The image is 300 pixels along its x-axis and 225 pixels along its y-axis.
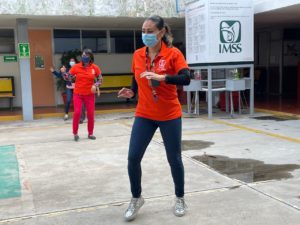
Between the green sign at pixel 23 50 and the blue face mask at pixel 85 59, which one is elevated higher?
the green sign at pixel 23 50

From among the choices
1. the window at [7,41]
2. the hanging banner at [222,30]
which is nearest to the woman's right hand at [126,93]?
the hanging banner at [222,30]

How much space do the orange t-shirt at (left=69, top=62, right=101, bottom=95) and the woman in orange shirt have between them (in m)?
4.11

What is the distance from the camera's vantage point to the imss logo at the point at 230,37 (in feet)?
33.8

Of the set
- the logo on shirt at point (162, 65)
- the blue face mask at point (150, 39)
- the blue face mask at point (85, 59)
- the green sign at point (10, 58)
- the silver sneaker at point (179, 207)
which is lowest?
the silver sneaker at point (179, 207)

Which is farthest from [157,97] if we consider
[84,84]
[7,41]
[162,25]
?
[7,41]

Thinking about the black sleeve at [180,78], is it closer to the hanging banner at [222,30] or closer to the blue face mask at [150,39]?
the blue face mask at [150,39]

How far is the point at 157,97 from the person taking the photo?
366 centimetres

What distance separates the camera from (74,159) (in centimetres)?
644

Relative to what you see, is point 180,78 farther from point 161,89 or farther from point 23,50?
point 23,50

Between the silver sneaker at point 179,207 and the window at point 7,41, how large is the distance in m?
11.8

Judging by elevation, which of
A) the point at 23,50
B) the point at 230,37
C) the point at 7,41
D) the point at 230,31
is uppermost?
the point at 7,41

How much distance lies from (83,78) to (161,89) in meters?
4.44

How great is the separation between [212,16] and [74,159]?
18.1ft

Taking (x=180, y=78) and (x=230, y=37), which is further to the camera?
(x=230, y=37)
